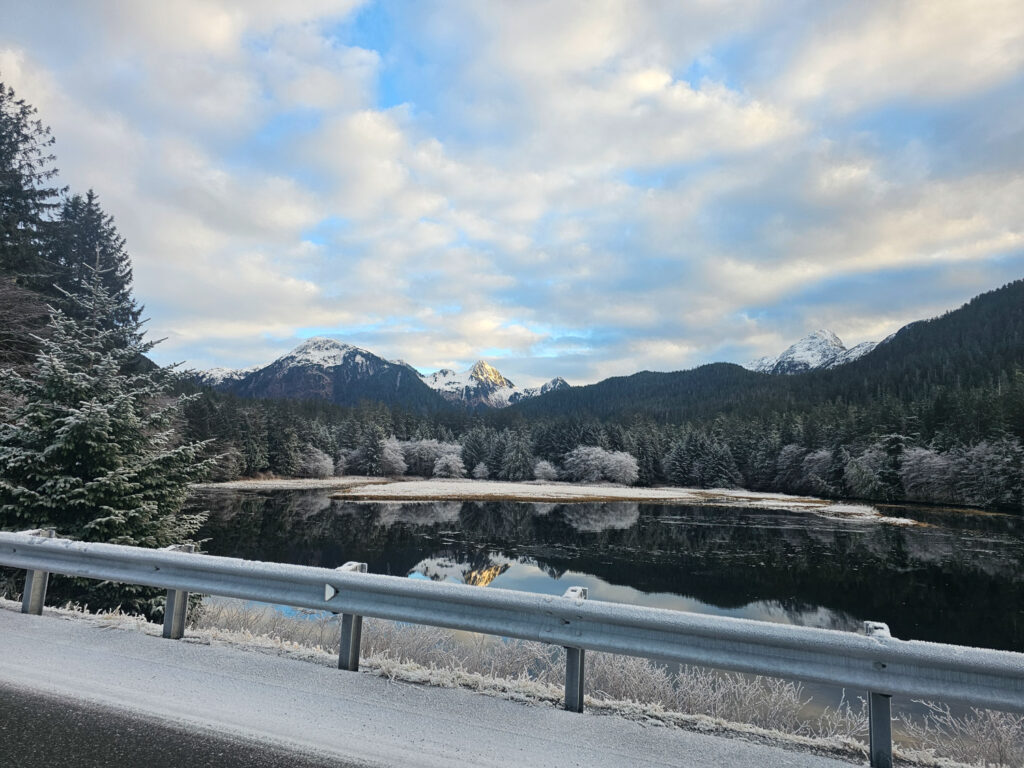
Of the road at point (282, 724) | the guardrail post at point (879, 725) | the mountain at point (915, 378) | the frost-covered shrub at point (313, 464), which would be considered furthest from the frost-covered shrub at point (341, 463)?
the guardrail post at point (879, 725)

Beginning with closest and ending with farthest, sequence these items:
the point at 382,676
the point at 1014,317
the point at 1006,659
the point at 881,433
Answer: the point at 1006,659
the point at 382,676
the point at 881,433
the point at 1014,317

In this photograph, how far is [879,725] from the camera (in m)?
3.29

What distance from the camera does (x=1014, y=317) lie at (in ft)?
452

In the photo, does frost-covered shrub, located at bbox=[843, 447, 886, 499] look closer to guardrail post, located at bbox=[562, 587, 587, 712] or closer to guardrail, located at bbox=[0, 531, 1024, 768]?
guardrail, located at bbox=[0, 531, 1024, 768]

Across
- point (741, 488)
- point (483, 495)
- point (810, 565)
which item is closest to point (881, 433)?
point (741, 488)

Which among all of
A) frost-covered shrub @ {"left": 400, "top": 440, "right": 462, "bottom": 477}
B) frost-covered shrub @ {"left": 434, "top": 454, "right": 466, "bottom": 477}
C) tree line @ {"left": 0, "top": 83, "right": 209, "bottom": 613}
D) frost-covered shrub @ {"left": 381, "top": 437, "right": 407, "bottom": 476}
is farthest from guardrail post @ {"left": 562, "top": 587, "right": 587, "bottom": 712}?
frost-covered shrub @ {"left": 381, "top": 437, "right": 407, "bottom": 476}

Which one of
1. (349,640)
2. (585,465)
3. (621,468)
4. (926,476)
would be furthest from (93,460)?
(585,465)

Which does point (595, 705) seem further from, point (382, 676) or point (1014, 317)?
point (1014, 317)

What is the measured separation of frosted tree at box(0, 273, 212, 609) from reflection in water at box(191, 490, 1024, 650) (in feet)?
33.7

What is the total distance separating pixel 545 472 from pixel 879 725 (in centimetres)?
8518

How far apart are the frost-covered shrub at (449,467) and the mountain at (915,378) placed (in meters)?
30.9

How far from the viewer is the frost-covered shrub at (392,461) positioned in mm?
93188

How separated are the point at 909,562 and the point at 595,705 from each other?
24.5m

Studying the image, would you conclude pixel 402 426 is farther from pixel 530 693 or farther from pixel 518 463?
pixel 530 693
